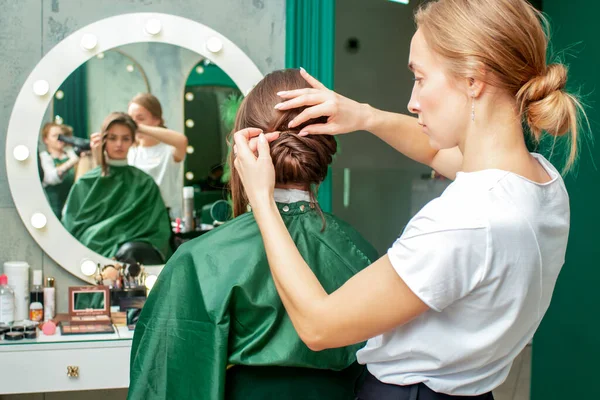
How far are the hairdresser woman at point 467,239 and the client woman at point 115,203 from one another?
55.9 inches

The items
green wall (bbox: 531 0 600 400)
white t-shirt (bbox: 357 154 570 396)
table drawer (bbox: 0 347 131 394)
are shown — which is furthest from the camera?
green wall (bbox: 531 0 600 400)

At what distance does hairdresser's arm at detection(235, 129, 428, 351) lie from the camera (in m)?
0.85

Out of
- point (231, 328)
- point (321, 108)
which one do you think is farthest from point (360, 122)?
point (231, 328)

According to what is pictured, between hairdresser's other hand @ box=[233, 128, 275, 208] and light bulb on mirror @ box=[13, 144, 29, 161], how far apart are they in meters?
1.39

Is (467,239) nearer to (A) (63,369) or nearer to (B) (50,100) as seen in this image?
(A) (63,369)

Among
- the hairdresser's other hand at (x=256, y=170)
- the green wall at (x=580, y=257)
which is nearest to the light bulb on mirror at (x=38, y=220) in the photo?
the hairdresser's other hand at (x=256, y=170)

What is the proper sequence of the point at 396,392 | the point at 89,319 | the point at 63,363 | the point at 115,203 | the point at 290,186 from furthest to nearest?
1. the point at 115,203
2. the point at 89,319
3. the point at 63,363
4. the point at 290,186
5. the point at 396,392

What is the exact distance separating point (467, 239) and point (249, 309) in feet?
1.65

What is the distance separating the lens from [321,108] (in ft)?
3.95

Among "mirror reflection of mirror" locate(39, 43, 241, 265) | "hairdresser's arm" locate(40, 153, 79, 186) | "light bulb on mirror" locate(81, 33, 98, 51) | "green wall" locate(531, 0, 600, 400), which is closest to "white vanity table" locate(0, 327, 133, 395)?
"mirror reflection of mirror" locate(39, 43, 241, 265)

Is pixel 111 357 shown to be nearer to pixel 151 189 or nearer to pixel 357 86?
pixel 151 189

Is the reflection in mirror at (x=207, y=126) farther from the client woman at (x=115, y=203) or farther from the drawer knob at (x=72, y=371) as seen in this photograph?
the drawer knob at (x=72, y=371)

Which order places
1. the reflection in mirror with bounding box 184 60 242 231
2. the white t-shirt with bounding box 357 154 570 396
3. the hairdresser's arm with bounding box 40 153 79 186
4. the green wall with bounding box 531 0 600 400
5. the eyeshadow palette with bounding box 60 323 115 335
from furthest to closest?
1. the green wall with bounding box 531 0 600 400
2. the reflection in mirror with bounding box 184 60 242 231
3. the hairdresser's arm with bounding box 40 153 79 186
4. the eyeshadow palette with bounding box 60 323 115 335
5. the white t-shirt with bounding box 357 154 570 396

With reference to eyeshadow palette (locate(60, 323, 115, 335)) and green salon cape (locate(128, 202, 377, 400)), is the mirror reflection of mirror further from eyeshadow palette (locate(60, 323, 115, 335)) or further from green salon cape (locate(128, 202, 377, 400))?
green salon cape (locate(128, 202, 377, 400))
